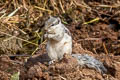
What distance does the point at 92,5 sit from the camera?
8664 millimetres

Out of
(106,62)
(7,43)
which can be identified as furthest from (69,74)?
(7,43)

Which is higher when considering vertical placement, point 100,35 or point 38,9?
point 38,9

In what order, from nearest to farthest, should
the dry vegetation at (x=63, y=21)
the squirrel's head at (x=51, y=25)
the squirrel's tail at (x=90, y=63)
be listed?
the squirrel's head at (x=51, y=25) → the squirrel's tail at (x=90, y=63) → the dry vegetation at (x=63, y=21)

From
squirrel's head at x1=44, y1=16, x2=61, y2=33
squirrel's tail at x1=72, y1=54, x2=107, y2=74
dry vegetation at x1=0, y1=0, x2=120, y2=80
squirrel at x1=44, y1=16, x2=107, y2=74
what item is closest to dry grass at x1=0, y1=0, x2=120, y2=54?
dry vegetation at x1=0, y1=0, x2=120, y2=80

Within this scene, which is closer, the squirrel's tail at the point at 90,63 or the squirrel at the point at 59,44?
the squirrel at the point at 59,44

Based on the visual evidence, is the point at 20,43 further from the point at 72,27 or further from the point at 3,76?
the point at 3,76

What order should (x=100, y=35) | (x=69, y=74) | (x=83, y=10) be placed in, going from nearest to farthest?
(x=69, y=74) < (x=100, y=35) < (x=83, y=10)

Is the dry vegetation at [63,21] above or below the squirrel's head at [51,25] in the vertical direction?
below

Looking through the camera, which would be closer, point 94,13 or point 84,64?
point 84,64

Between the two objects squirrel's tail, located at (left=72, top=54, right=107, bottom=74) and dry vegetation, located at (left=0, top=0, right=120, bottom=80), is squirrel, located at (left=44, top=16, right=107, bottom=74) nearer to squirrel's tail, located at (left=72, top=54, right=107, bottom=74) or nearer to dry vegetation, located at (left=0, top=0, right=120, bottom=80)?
squirrel's tail, located at (left=72, top=54, right=107, bottom=74)

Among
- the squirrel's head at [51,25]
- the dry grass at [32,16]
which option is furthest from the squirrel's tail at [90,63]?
the dry grass at [32,16]

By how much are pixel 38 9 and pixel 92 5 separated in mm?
1325

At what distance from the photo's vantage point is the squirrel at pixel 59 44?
5.13 m

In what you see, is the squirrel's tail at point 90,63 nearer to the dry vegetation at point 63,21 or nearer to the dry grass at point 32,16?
the dry vegetation at point 63,21
